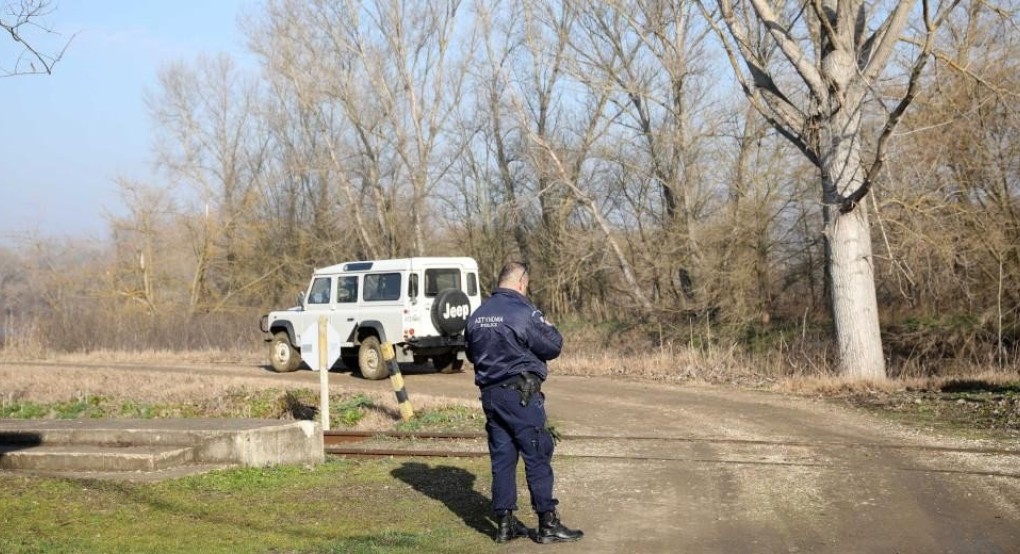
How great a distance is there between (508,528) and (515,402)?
0.85 meters

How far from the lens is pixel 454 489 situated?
28.5 ft

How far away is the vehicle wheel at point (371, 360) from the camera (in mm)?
20594

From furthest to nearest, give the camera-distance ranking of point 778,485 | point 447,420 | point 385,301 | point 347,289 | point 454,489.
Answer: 1. point 347,289
2. point 385,301
3. point 447,420
4. point 454,489
5. point 778,485

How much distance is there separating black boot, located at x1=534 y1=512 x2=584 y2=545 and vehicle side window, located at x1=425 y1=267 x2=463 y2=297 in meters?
13.6

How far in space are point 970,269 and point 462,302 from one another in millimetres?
10133

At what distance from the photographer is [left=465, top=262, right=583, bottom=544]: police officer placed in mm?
6699

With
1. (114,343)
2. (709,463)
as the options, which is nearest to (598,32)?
(114,343)

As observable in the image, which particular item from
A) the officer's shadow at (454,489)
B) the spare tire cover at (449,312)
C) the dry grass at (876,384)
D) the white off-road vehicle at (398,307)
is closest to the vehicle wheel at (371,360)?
the white off-road vehicle at (398,307)

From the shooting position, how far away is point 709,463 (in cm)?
962

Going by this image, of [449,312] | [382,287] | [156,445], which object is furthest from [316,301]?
[156,445]

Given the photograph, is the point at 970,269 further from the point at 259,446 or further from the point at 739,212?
the point at 259,446

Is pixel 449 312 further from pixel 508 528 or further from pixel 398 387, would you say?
pixel 508 528

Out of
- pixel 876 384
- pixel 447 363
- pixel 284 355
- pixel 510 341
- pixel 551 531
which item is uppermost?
pixel 284 355

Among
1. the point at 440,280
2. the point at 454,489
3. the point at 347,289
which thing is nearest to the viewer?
the point at 454,489
